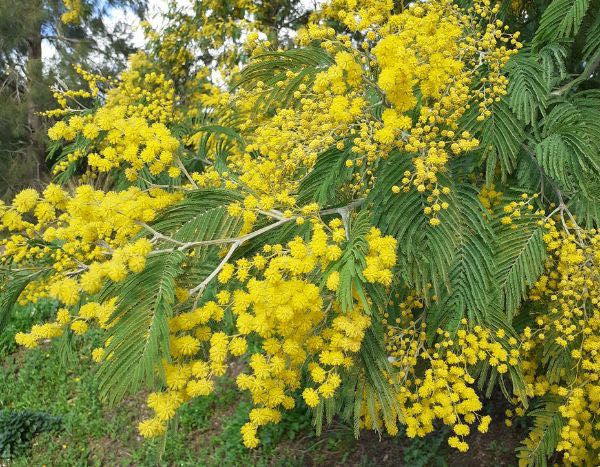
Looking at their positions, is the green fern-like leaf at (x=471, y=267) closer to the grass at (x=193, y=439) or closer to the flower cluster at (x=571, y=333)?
the flower cluster at (x=571, y=333)

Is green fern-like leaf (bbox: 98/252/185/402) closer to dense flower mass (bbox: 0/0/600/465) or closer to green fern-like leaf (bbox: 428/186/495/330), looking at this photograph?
dense flower mass (bbox: 0/0/600/465)

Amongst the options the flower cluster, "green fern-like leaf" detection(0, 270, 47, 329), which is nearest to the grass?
the flower cluster

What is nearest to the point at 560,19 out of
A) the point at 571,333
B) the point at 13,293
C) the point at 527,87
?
the point at 527,87

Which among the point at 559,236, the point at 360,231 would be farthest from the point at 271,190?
the point at 559,236

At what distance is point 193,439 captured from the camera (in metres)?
4.60

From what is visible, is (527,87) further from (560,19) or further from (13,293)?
(13,293)

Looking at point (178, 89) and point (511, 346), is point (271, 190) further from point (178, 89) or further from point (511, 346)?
point (178, 89)

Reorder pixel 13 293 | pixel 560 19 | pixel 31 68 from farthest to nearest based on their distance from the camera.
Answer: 1. pixel 31 68
2. pixel 560 19
3. pixel 13 293

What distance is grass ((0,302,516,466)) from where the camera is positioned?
158 inches

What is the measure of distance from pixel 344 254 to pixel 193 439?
12.4 ft

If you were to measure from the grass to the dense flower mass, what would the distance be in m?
1.78

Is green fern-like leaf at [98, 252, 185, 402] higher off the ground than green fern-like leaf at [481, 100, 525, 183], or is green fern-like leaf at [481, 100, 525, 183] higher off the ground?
green fern-like leaf at [481, 100, 525, 183]

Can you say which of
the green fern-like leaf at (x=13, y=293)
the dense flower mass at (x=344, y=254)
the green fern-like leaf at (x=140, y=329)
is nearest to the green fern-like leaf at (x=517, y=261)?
the dense flower mass at (x=344, y=254)

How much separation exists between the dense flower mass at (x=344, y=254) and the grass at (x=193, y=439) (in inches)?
69.9
